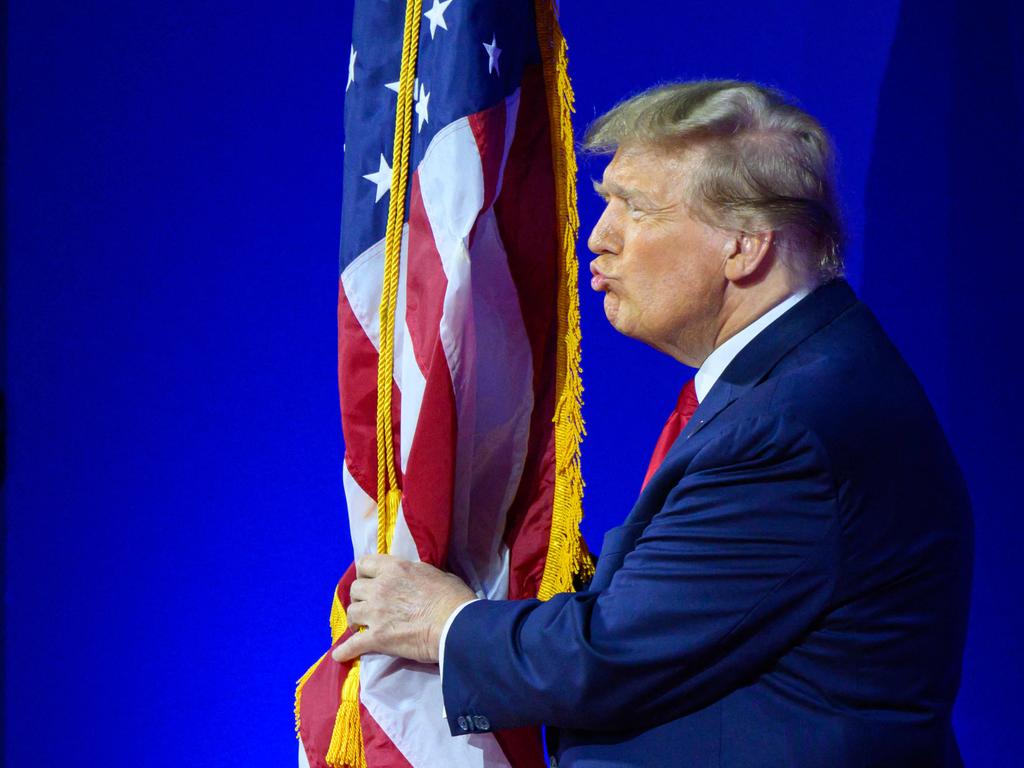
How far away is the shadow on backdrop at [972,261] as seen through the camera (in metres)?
1.77

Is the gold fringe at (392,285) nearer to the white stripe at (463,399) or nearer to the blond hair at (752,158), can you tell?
the white stripe at (463,399)

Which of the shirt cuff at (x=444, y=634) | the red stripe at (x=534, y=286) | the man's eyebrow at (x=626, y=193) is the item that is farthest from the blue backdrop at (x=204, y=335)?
the shirt cuff at (x=444, y=634)

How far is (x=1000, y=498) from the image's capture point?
1.78 m

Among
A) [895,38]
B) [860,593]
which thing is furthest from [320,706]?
[895,38]

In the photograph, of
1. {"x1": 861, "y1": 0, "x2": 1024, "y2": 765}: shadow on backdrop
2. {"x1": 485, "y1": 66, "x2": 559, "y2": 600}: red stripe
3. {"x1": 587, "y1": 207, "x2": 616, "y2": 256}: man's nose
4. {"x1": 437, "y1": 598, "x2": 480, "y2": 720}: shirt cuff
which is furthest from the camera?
{"x1": 861, "y1": 0, "x2": 1024, "y2": 765}: shadow on backdrop

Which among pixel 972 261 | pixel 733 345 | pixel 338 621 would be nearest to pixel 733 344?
pixel 733 345

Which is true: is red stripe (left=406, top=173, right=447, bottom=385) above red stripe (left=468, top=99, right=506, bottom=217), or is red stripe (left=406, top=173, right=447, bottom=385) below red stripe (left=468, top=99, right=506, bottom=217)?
below

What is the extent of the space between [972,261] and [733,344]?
2.25 feet

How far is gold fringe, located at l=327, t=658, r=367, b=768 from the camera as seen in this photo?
4.28 feet

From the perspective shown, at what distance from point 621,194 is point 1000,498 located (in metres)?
0.86

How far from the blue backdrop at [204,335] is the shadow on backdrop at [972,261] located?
0.02 meters

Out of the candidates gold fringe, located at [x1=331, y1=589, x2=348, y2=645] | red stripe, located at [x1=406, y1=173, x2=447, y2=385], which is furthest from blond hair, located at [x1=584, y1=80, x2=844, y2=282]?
gold fringe, located at [x1=331, y1=589, x2=348, y2=645]

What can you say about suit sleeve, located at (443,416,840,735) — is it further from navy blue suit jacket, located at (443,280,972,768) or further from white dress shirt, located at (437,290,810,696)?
white dress shirt, located at (437,290,810,696)

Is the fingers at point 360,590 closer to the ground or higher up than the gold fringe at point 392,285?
closer to the ground
